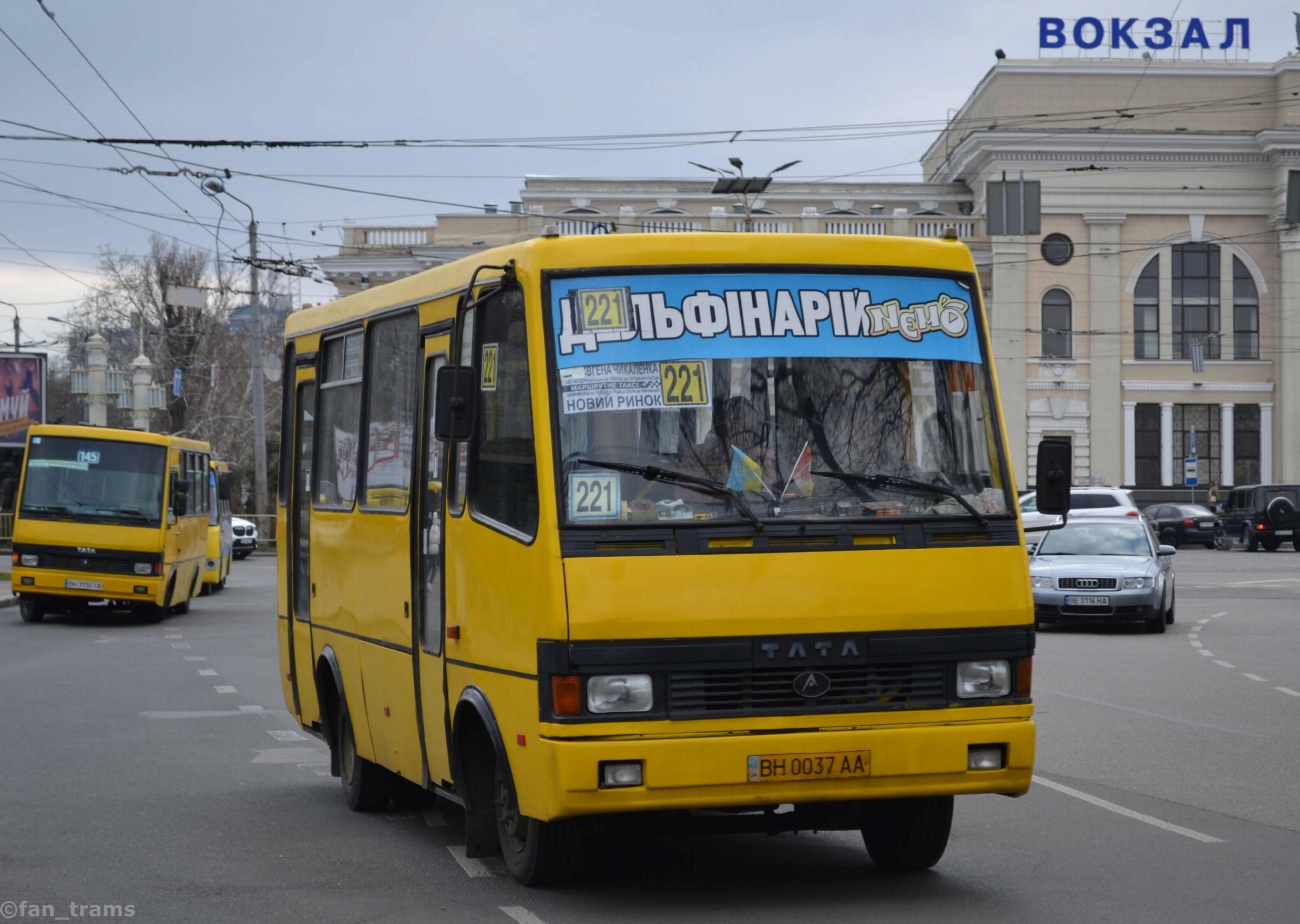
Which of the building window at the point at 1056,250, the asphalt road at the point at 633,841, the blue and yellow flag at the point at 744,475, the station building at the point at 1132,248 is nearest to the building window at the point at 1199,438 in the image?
the station building at the point at 1132,248

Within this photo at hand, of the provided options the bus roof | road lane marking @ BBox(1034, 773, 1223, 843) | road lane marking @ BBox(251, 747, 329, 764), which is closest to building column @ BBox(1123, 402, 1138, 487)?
road lane marking @ BBox(251, 747, 329, 764)

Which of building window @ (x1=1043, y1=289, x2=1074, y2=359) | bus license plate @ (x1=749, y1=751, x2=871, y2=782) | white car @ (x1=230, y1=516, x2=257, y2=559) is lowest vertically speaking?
white car @ (x1=230, y1=516, x2=257, y2=559)

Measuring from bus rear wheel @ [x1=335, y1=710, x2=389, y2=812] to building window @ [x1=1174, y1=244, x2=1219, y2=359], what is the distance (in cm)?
6370

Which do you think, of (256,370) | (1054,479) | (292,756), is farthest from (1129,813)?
(256,370)

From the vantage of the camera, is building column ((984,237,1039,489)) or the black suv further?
building column ((984,237,1039,489))

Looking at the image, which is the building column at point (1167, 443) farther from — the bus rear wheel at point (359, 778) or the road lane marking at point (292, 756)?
the bus rear wheel at point (359, 778)

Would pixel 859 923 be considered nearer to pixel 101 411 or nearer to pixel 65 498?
pixel 65 498

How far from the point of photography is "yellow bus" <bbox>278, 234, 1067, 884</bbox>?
6.63m

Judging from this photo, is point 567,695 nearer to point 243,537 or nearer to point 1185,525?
point 243,537

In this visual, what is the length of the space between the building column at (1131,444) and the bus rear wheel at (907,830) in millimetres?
63296

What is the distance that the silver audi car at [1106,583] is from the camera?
2275 centimetres

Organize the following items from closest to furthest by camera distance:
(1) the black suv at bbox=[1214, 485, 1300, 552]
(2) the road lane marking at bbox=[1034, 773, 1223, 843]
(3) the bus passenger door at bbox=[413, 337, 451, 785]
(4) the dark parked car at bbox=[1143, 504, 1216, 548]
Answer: (3) the bus passenger door at bbox=[413, 337, 451, 785] < (2) the road lane marking at bbox=[1034, 773, 1223, 843] < (1) the black suv at bbox=[1214, 485, 1300, 552] < (4) the dark parked car at bbox=[1143, 504, 1216, 548]

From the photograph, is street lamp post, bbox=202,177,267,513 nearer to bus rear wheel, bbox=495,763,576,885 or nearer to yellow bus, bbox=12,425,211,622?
yellow bus, bbox=12,425,211,622

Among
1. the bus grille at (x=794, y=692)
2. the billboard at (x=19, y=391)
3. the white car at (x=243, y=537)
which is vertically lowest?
the white car at (x=243, y=537)
